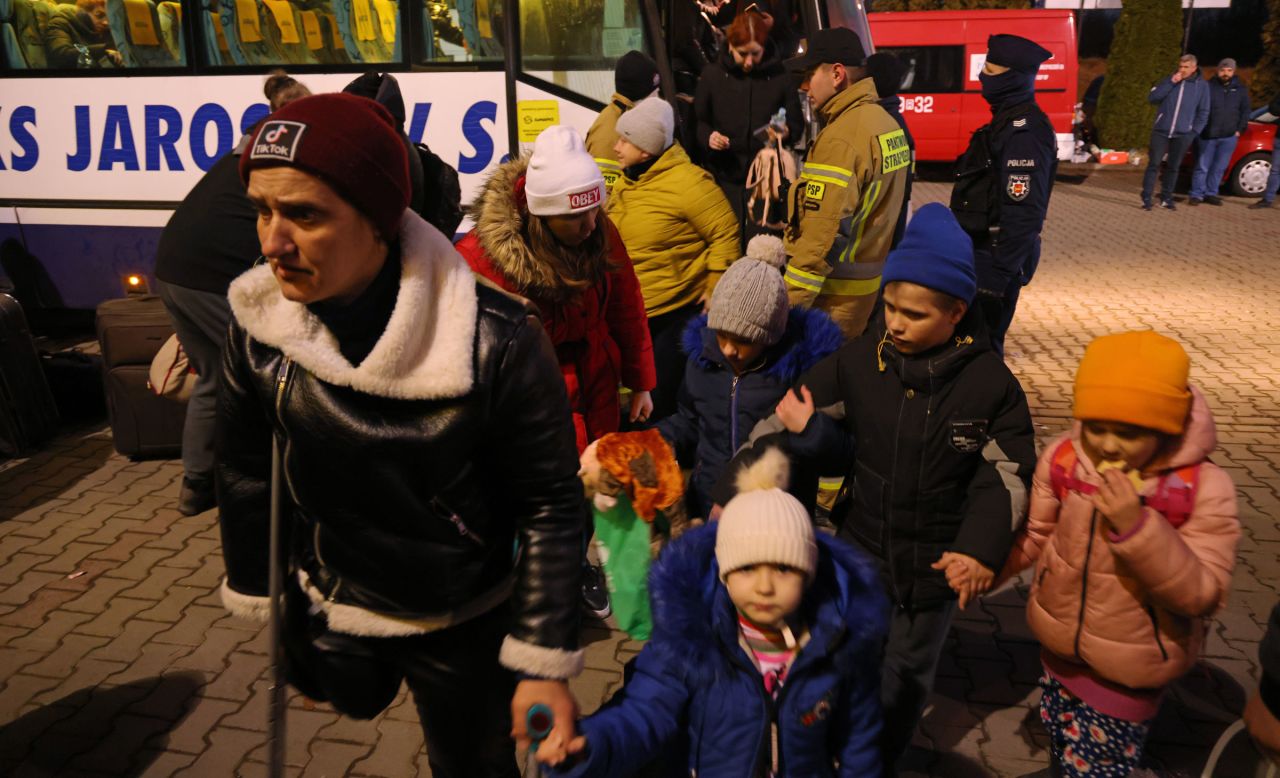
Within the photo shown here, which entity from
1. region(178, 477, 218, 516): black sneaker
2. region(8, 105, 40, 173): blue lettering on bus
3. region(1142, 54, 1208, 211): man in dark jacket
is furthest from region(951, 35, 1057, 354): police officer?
region(1142, 54, 1208, 211): man in dark jacket

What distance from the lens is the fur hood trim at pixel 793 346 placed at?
361 cm

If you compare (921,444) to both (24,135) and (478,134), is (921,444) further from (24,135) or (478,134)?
(24,135)

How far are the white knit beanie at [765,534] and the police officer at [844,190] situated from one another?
2875 mm

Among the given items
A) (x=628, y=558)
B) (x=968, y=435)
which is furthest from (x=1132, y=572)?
(x=628, y=558)

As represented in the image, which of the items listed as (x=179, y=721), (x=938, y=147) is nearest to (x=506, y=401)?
(x=179, y=721)

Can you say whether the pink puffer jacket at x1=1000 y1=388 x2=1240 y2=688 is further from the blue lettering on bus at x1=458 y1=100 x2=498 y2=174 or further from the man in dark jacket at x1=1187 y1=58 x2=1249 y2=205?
the man in dark jacket at x1=1187 y1=58 x2=1249 y2=205

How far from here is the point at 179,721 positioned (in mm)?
3768

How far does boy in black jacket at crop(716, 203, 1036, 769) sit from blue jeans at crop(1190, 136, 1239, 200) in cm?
1558

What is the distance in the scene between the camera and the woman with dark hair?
6496 mm

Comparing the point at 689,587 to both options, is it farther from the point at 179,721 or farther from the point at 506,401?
the point at 179,721

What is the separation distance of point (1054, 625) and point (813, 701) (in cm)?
96

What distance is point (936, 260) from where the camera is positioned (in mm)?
2941

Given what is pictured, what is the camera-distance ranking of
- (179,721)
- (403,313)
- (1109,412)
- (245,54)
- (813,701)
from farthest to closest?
1. (245,54)
2. (179,721)
3. (1109,412)
4. (813,701)
5. (403,313)

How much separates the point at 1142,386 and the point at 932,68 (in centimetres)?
1795
